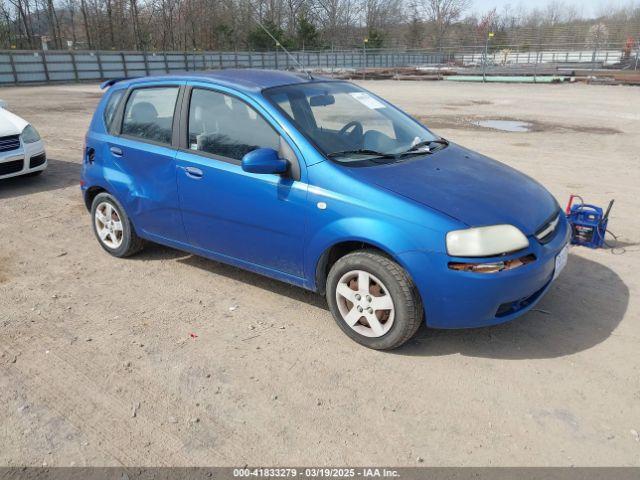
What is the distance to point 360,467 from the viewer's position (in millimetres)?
2508

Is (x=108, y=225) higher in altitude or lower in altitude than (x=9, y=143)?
lower

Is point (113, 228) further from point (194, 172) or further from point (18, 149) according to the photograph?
point (18, 149)

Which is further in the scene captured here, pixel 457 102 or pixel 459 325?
pixel 457 102

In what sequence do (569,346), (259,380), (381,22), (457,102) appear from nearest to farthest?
(259,380) < (569,346) < (457,102) < (381,22)

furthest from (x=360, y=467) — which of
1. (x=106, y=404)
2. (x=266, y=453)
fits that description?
(x=106, y=404)

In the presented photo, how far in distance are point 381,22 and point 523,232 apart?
233 feet

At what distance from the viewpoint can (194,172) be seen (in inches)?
158

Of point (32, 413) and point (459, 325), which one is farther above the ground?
point (459, 325)

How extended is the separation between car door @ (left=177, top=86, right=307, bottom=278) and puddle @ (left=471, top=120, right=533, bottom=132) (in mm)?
9905

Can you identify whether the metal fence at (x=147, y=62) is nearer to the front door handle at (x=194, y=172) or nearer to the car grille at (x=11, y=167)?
the car grille at (x=11, y=167)

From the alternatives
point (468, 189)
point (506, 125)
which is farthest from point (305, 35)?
point (468, 189)

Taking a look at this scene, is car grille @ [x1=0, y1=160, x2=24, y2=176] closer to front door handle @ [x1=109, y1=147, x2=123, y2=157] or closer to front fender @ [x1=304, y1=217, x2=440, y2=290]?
front door handle @ [x1=109, y1=147, x2=123, y2=157]

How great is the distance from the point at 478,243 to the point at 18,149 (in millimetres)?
6859

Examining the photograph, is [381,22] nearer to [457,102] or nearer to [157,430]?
[457,102]
